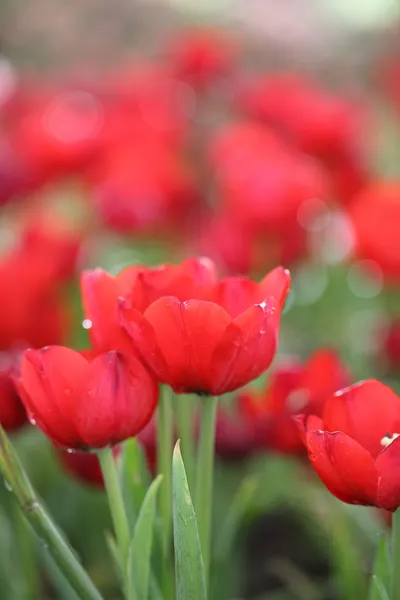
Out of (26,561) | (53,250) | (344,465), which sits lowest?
(26,561)

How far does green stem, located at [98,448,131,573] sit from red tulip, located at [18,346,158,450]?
0.02 m

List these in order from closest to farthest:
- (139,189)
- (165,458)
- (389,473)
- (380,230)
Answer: (389,473)
(165,458)
(380,230)
(139,189)

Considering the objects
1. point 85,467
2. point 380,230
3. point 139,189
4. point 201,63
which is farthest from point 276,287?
point 201,63

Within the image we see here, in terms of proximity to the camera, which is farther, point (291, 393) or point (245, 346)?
point (291, 393)

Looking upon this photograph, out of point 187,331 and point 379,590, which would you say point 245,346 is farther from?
point 379,590

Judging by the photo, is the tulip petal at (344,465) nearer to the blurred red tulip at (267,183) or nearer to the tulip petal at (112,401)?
the tulip petal at (112,401)

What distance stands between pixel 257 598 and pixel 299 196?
1.52 feet

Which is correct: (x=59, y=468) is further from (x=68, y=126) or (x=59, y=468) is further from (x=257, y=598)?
(x=68, y=126)

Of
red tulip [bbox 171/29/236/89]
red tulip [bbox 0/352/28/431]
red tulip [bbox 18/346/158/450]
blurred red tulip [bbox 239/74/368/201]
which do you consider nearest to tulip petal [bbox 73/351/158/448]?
red tulip [bbox 18/346/158/450]

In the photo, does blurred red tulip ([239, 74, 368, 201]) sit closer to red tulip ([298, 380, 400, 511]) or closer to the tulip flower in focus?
the tulip flower in focus

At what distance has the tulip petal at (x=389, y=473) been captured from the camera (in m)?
0.41

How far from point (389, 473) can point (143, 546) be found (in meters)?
0.13

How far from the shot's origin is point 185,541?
438 mm

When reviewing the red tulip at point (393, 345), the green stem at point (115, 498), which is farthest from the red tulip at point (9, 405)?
the red tulip at point (393, 345)
